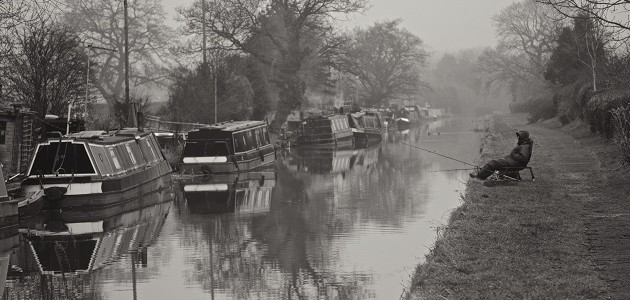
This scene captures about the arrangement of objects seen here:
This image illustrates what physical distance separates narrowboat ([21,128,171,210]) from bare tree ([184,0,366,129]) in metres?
27.0

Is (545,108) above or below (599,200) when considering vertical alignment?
above

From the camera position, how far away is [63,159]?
21547 millimetres

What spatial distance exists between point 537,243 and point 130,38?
58231 millimetres

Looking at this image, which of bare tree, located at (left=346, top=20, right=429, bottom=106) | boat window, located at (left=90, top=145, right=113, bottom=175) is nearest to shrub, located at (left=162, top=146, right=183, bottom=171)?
boat window, located at (left=90, top=145, right=113, bottom=175)

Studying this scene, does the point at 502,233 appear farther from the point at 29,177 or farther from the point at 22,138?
the point at 22,138

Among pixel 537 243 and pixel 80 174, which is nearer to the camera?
pixel 537 243

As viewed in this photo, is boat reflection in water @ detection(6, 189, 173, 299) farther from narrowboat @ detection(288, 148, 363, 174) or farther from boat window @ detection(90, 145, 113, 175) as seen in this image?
narrowboat @ detection(288, 148, 363, 174)

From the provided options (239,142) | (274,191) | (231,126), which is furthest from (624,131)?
(231,126)

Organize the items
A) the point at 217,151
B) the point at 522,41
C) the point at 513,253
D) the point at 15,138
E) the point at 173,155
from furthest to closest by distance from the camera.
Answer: the point at 522,41, the point at 173,155, the point at 217,151, the point at 15,138, the point at 513,253

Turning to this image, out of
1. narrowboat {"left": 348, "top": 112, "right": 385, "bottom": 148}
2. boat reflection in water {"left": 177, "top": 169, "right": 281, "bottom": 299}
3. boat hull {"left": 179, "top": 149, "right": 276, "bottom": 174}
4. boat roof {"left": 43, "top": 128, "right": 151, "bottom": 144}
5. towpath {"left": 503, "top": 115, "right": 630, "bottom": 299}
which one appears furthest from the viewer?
narrowboat {"left": 348, "top": 112, "right": 385, "bottom": 148}

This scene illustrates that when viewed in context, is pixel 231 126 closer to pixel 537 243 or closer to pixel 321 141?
pixel 321 141

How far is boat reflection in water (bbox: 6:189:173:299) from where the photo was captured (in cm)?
1337

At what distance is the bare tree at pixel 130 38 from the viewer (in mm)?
65438

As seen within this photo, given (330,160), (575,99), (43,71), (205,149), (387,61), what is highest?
(387,61)
